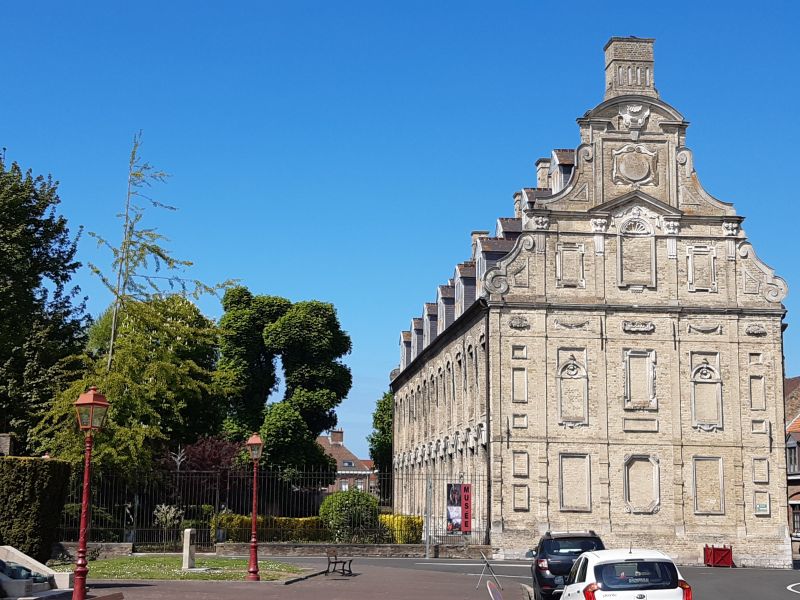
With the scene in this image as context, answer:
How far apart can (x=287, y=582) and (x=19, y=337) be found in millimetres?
26127

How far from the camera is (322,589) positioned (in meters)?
25.0

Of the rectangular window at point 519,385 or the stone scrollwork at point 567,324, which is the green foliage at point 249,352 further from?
the stone scrollwork at point 567,324

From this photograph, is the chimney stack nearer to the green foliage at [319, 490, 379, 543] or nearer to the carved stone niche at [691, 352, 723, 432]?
the carved stone niche at [691, 352, 723, 432]

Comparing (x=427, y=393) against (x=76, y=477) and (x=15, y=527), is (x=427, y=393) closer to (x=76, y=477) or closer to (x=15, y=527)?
(x=76, y=477)

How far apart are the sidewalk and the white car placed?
712 centimetres

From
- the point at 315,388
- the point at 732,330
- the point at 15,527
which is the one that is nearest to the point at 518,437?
the point at 732,330

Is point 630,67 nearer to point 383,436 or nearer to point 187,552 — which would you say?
point 187,552

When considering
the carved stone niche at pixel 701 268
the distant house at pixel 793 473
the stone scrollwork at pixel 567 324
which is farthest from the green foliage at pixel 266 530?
the distant house at pixel 793 473

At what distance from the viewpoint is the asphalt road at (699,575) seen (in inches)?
1056

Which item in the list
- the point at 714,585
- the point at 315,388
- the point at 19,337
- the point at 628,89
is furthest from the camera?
the point at 315,388

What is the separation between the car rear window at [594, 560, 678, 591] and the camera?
1611 centimetres

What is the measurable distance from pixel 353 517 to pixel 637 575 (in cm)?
2738

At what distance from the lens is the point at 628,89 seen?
44906 mm

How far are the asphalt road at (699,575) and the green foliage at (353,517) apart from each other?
2883 millimetres
